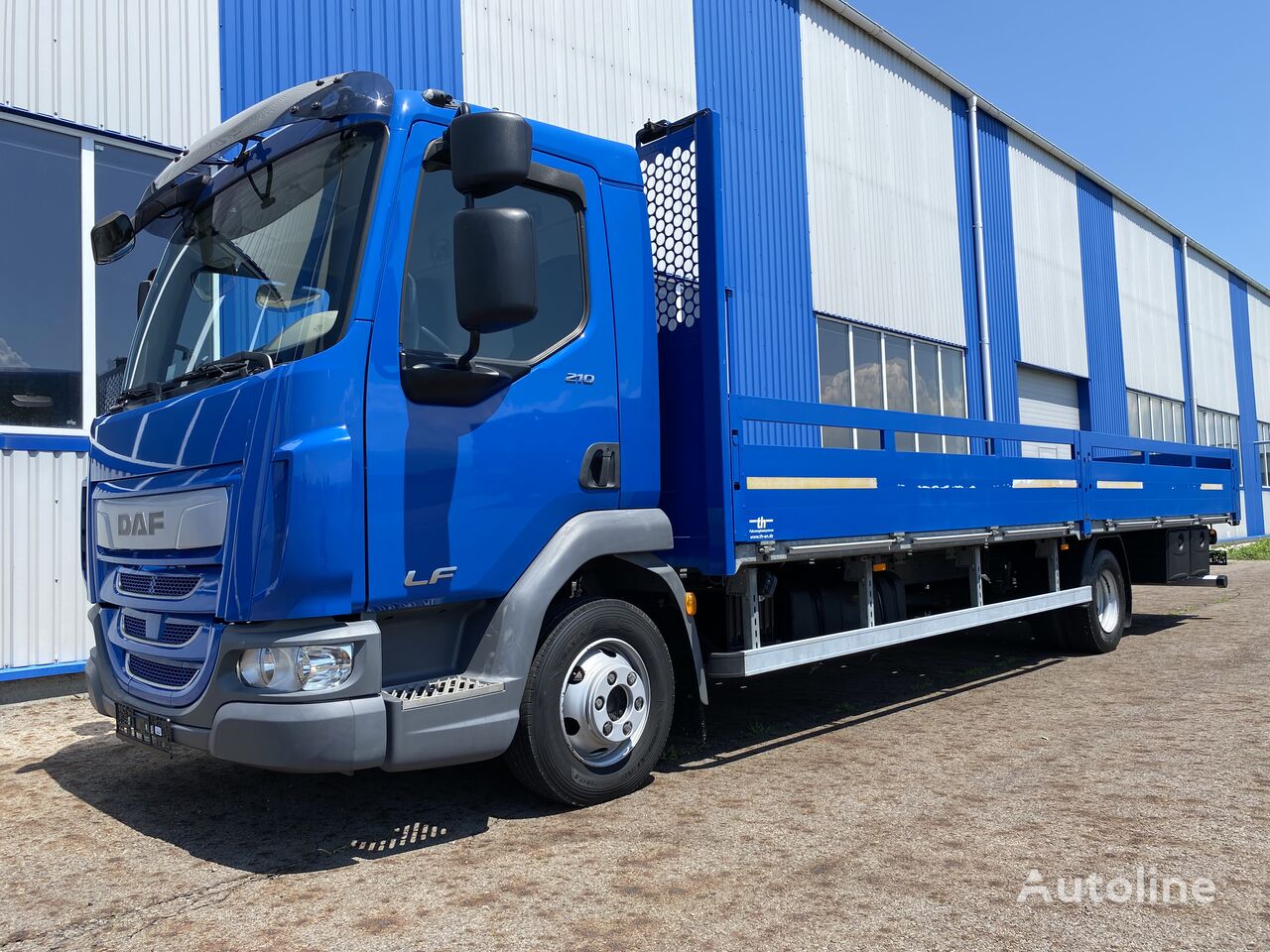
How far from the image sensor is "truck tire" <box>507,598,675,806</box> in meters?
3.94

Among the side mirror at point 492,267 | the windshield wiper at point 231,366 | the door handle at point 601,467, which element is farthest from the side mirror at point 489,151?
the door handle at point 601,467

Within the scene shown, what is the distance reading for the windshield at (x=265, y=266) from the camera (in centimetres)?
359

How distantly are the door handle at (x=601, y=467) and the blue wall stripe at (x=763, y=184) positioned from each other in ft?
24.6

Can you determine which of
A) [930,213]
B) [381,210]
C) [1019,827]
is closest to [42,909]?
[381,210]

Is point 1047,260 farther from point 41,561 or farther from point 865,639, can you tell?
point 41,561

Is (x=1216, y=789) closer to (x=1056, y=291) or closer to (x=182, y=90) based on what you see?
Result: (x=182, y=90)

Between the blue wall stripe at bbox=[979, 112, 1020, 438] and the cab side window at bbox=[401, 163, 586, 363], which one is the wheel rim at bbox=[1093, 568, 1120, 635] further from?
the blue wall stripe at bbox=[979, 112, 1020, 438]

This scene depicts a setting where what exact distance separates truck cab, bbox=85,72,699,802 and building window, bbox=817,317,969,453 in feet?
28.5

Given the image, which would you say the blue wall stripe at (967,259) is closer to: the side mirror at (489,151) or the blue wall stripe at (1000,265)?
the blue wall stripe at (1000,265)

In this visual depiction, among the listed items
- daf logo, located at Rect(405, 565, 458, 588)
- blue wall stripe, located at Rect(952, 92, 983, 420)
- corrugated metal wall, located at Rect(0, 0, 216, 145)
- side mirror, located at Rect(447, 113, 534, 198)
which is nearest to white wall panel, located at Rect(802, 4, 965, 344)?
blue wall stripe, located at Rect(952, 92, 983, 420)

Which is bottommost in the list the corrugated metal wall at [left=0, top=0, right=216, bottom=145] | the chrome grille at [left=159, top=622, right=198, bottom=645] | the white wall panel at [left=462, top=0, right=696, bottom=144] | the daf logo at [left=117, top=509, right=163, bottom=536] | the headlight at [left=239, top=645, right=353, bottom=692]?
the headlight at [left=239, top=645, right=353, bottom=692]

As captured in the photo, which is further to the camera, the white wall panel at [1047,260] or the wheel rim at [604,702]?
the white wall panel at [1047,260]

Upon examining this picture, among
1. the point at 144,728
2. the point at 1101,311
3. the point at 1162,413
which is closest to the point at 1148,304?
the point at 1162,413

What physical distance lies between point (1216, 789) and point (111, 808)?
474 cm
